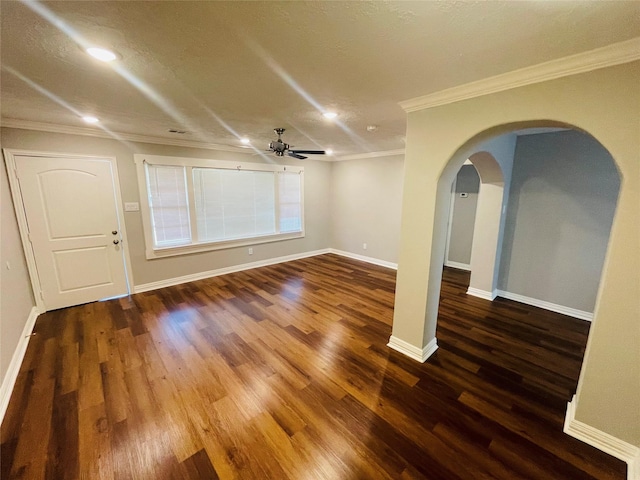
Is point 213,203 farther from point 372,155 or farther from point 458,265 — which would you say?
point 458,265

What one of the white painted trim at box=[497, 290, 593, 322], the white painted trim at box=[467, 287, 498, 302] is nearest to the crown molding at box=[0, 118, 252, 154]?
the white painted trim at box=[467, 287, 498, 302]

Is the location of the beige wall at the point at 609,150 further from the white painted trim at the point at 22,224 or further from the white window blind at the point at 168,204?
the white painted trim at the point at 22,224

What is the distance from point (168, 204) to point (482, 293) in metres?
5.25

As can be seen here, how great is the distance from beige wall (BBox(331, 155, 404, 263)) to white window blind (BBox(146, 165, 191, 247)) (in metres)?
→ 3.46

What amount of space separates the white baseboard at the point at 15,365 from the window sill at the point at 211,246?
1.50m

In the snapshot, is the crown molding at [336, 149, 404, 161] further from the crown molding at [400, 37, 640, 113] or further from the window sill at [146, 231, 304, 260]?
the crown molding at [400, 37, 640, 113]

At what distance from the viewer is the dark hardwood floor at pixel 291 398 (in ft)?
5.10

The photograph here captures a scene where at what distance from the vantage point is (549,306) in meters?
3.57

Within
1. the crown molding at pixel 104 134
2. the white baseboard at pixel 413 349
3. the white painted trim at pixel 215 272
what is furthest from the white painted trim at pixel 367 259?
the crown molding at pixel 104 134

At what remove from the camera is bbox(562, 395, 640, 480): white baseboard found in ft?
4.97

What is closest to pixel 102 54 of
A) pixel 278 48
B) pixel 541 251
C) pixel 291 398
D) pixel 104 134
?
pixel 278 48

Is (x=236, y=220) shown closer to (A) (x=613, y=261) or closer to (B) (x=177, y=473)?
(B) (x=177, y=473)

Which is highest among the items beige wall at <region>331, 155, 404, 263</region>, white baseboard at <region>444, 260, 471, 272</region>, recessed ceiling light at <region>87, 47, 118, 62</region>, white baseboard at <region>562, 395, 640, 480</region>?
recessed ceiling light at <region>87, 47, 118, 62</region>

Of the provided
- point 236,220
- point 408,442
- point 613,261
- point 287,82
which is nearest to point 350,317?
point 408,442
